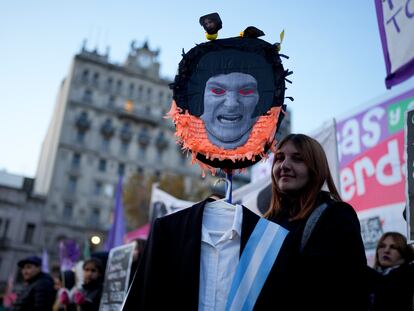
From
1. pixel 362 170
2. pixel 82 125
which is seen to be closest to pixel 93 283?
pixel 362 170

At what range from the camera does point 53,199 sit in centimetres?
3906

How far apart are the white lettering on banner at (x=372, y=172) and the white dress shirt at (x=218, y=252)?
161 inches

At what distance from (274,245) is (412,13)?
8.07 feet

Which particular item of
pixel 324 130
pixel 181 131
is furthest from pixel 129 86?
pixel 181 131

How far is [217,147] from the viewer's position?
236cm

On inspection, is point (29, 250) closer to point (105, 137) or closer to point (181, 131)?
point (105, 137)

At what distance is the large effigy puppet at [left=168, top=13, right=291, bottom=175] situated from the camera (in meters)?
2.34

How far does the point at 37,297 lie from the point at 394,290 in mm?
4152

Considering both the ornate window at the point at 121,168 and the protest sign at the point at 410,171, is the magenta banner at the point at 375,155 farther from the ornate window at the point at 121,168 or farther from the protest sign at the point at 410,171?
the ornate window at the point at 121,168

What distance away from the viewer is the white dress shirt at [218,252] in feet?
6.66

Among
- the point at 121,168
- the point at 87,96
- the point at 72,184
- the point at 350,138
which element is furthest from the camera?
the point at 87,96

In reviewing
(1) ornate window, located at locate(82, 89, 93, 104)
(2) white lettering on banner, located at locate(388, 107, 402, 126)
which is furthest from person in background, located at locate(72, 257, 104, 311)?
(1) ornate window, located at locate(82, 89, 93, 104)

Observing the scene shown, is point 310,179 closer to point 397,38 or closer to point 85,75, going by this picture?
point 397,38

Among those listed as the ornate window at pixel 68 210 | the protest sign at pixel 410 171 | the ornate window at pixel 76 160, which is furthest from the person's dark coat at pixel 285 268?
the ornate window at pixel 76 160
